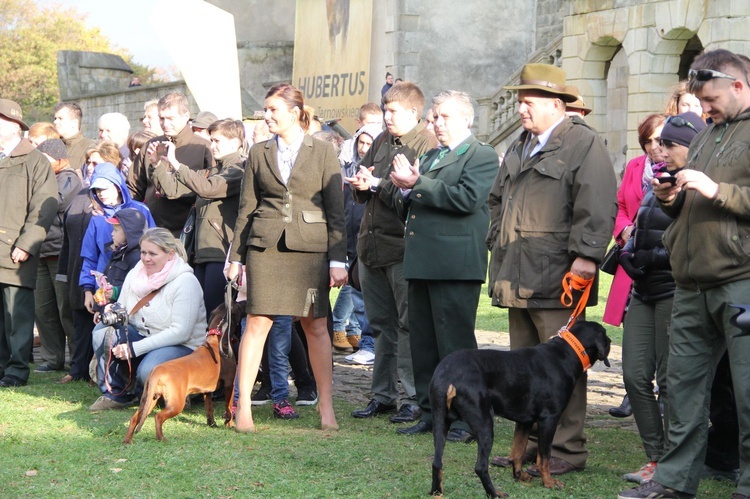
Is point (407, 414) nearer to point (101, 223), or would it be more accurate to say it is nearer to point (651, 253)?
point (651, 253)

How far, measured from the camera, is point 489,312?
13.3 meters

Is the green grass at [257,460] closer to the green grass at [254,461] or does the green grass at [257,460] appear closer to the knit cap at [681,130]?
the green grass at [254,461]

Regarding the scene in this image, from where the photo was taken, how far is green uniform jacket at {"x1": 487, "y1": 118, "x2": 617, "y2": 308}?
19.0ft

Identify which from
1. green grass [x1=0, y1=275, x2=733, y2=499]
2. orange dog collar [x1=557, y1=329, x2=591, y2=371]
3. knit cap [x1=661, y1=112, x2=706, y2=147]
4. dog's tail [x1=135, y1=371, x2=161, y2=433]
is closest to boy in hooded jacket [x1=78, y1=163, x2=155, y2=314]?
green grass [x1=0, y1=275, x2=733, y2=499]

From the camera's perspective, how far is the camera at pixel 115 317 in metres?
7.70

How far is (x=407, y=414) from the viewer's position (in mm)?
7469

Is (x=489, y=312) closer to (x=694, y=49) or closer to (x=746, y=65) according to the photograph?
(x=746, y=65)

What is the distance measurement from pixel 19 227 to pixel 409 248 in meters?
4.07

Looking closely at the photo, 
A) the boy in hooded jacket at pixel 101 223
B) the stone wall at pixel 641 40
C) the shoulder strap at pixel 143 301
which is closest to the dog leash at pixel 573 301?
the shoulder strap at pixel 143 301

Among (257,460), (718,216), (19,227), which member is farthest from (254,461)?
(19,227)

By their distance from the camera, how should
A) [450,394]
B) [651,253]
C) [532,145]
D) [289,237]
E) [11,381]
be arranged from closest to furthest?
[450,394] → [651,253] → [532,145] → [289,237] → [11,381]

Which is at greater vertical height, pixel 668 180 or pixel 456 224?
pixel 668 180

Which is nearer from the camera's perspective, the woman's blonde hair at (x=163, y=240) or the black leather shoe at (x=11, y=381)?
the woman's blonde hair at (x=163, y=240)

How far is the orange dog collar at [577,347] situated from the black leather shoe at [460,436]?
1328 mm
